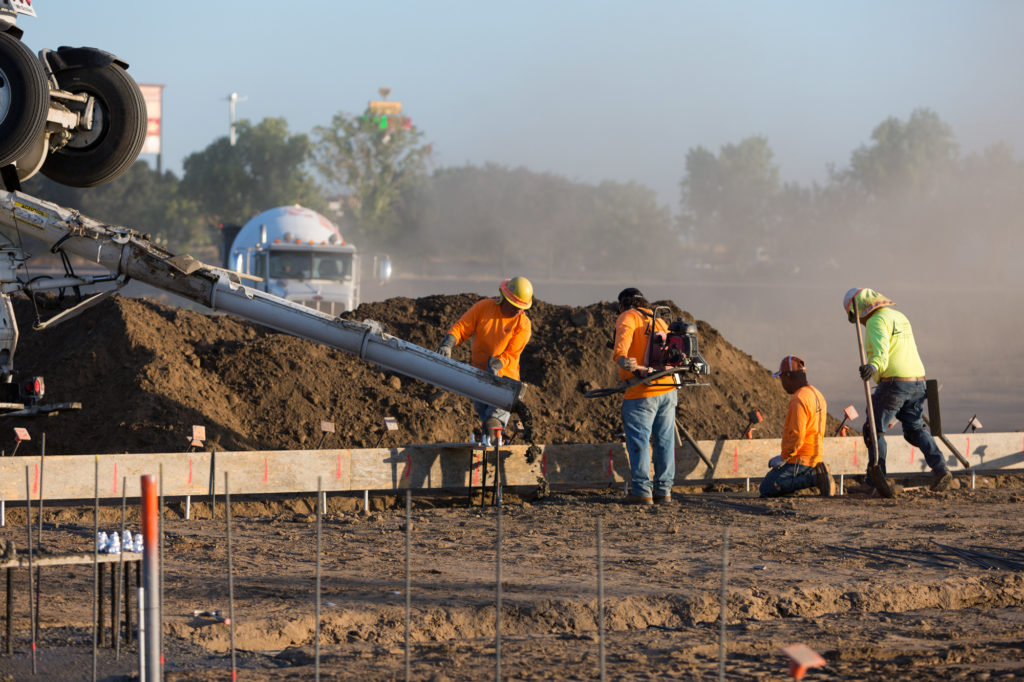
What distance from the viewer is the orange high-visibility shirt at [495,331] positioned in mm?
10914

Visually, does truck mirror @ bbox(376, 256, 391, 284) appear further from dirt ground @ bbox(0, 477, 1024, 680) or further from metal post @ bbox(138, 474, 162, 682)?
metal post @ bbox(138, 474, 162, 682)

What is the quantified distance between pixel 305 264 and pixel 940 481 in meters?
15.2

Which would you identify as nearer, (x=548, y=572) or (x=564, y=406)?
(x=548, y=572)

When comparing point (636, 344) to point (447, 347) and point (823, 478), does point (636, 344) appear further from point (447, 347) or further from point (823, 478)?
point (823, 478)

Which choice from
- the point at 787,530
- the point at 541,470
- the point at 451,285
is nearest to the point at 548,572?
the point at 787,530

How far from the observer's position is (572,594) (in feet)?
23.4

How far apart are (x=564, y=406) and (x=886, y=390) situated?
4.16 m

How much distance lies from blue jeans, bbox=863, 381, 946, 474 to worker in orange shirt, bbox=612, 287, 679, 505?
2.28 m

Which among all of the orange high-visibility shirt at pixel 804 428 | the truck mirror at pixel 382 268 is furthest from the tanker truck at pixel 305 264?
the orange high-visibility shirt at pixel 804 428

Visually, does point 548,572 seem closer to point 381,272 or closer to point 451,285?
point 381,272

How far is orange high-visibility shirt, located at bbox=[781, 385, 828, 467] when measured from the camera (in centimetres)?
1060

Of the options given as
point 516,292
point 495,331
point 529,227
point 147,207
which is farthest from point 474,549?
point 529,227

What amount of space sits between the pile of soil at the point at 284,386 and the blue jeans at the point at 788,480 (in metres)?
2.81

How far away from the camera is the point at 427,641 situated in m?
6.58
